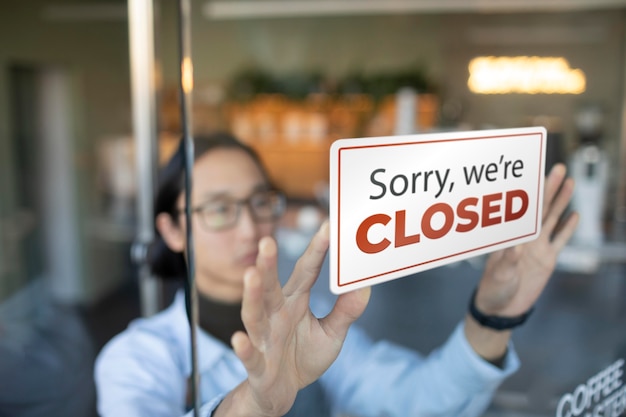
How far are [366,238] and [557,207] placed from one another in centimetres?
45

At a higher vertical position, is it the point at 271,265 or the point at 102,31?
the point at 102,31

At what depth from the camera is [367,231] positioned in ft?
2.72

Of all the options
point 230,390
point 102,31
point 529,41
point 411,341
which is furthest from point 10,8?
point 529,41

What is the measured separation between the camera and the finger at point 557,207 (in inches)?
43.0

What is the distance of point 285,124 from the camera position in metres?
7.28

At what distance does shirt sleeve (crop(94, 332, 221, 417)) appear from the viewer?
3.28 feet

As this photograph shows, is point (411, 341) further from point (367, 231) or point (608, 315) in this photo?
point (367, 231)

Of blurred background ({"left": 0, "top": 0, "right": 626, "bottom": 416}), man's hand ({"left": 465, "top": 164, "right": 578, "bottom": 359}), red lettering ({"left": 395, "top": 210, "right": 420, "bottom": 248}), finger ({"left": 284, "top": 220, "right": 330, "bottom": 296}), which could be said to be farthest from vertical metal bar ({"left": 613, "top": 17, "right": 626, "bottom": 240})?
finger ({"left": 284, "top": 220, "right": 330, "bottom": 296})

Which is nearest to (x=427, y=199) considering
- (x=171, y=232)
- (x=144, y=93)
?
(x=171, y=232)

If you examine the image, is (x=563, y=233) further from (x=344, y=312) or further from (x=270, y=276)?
(x=270, y=276)

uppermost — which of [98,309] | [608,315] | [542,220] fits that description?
[542,220]

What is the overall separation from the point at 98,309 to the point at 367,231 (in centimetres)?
466

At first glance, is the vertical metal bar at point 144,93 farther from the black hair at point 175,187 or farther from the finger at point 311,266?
the finger at point 311,266

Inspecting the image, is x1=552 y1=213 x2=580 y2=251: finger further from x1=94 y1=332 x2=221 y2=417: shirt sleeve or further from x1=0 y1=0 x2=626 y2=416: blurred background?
x1=94 y1=332 x2=221 y2=417: shirt sleeve
